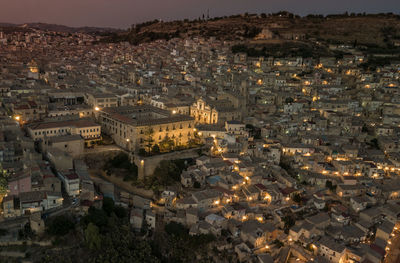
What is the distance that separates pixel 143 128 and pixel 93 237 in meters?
9.35

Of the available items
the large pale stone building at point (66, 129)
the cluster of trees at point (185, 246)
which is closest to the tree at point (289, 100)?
the large pale stone building at point (66, 129)

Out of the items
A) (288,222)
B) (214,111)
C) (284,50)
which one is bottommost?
(288,222)

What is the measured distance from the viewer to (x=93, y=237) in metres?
16.9

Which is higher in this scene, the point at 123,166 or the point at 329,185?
the point at 123,166

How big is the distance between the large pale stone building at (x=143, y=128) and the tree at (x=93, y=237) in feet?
27.5

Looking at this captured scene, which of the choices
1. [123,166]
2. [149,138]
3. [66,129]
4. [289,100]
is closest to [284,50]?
[289,100]

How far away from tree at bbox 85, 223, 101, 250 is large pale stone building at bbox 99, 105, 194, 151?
8.39 m

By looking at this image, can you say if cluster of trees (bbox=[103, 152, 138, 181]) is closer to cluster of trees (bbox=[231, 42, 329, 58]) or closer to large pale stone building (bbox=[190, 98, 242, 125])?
large pale stone building (bbox=[190, 98, 242, 125])

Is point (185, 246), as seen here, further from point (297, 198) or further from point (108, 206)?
point (297, 198)

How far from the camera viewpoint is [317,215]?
67.2 ft

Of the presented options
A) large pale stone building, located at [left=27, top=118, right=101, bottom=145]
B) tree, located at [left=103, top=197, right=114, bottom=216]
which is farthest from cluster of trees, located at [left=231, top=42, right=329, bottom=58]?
tree, located at [left=103, top=197, right=114, bottom=216]

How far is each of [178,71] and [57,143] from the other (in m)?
24.8

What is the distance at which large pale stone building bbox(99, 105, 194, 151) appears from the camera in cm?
2456

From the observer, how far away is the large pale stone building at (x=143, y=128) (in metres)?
24.6
